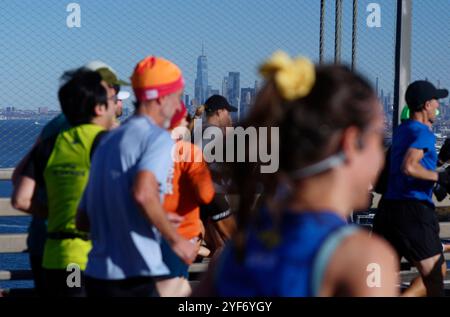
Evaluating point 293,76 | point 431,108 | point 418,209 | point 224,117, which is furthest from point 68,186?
point 224,117

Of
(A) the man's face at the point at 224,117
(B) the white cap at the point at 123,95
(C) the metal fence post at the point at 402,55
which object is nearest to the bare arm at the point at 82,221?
(B) the white cap at the point at 123,95

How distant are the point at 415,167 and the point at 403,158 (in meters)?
0.12

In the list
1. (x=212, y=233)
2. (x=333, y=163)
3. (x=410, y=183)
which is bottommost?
(x=212, y=233)

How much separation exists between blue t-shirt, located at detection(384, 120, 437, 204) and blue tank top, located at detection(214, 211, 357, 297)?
12.6 ft

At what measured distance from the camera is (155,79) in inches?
147

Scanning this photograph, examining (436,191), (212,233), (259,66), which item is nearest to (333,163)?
(259,66)

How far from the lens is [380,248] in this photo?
5.46ft

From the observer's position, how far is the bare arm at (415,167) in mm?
5438

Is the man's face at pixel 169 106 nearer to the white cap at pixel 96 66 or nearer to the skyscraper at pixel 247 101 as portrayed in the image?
the skyscraper at pixel 247 101

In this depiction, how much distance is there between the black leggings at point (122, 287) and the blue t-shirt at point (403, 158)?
2.56 metres

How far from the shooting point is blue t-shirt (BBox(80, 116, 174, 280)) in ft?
11.1

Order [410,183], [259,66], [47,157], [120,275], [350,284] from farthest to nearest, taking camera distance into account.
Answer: [410,183]
[47,157]
[120,275]
[259,66]
[350,284]

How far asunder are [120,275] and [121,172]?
0.41 m
